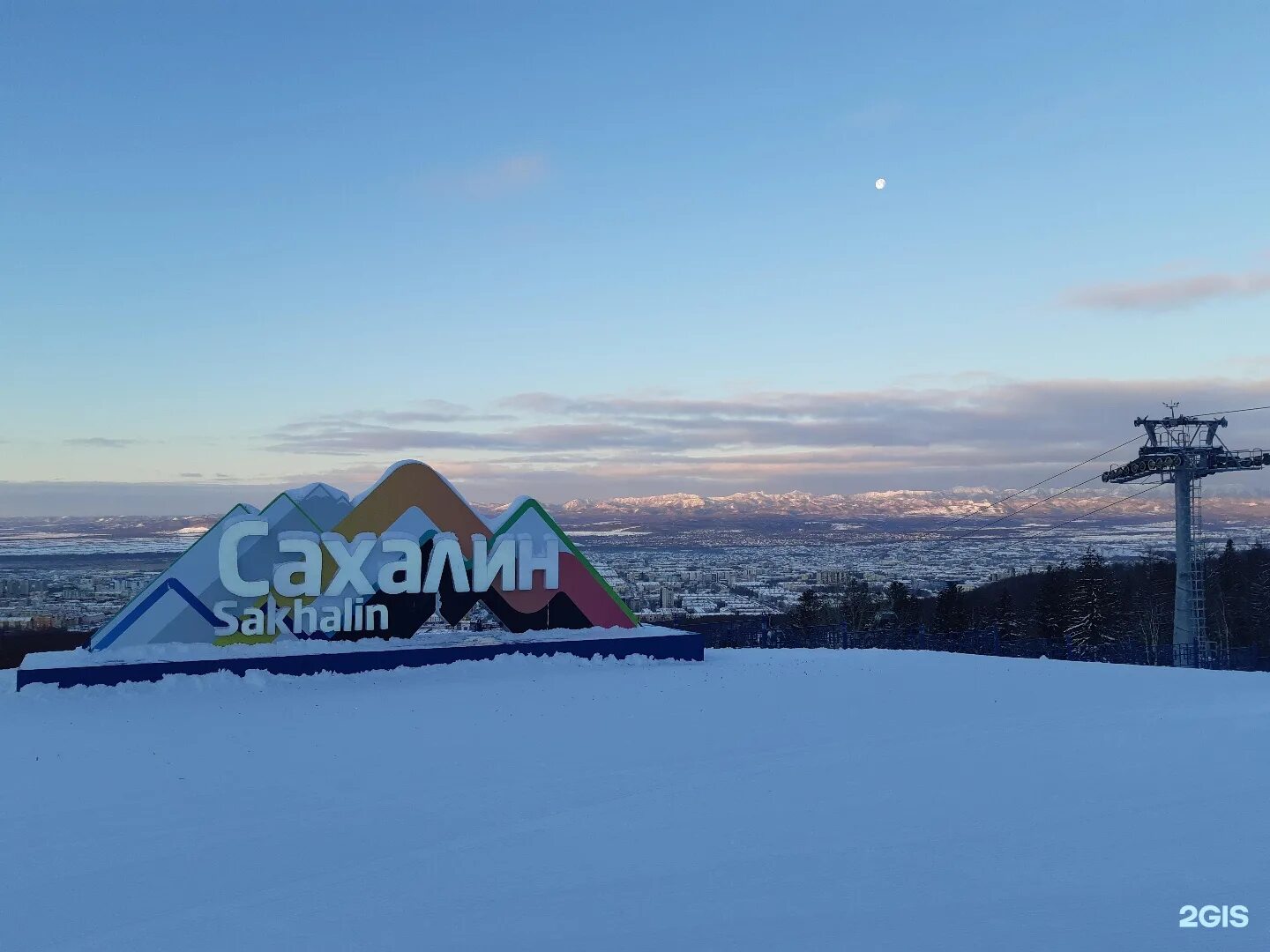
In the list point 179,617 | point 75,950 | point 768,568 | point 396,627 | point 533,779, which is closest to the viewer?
point 75,950

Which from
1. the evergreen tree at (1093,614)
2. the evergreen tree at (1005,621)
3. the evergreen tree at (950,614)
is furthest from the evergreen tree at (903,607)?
the evergreen tree at (1093,614)

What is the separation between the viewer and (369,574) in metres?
20.1

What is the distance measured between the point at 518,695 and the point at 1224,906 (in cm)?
1191

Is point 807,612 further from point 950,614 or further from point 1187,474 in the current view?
point 1187,474

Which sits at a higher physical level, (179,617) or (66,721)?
(179,617)

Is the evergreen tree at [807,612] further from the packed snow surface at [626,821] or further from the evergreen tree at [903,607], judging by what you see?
the packed snow surface at [626,821]

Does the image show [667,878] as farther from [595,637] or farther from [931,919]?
→ [595,637]

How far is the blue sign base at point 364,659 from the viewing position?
1678cm

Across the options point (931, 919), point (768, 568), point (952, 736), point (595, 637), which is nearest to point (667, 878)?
point (931, 919)

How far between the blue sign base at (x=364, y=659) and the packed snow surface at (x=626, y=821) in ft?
1.55

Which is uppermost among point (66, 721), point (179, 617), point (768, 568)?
point (179, 617)

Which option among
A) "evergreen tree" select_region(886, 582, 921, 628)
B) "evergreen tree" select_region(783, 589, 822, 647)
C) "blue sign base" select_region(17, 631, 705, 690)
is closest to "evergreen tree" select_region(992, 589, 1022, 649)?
"evergreen tree" select_region(886, 582, 921, 628)

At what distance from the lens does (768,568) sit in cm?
12244

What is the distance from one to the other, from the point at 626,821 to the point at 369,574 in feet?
40.1
